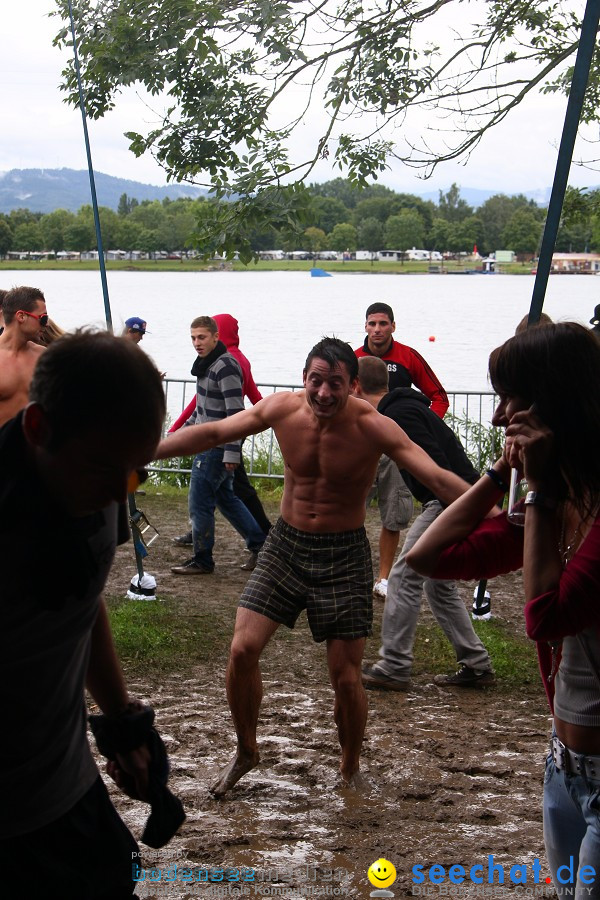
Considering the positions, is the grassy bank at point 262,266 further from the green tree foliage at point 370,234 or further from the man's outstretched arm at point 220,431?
the man's outstretched arm at point 220,431

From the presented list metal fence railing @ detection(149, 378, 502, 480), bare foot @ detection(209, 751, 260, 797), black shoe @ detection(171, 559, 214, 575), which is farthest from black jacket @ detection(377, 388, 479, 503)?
metal fence railing @ detection(149, 378, 502, 480)

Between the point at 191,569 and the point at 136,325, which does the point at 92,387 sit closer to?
the point at 191,569

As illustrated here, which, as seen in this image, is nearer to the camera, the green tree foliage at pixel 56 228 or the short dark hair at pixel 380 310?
the short dark hair at pixel 380 310

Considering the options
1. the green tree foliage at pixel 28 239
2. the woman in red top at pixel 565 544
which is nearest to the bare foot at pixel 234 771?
the woman in red top at pixel 565 544

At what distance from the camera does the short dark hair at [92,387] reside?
1674 millimetres

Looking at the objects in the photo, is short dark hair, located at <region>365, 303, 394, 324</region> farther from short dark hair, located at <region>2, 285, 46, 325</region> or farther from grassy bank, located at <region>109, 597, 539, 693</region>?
short dark hair, located at <region>2, 285, 46, 325</region>

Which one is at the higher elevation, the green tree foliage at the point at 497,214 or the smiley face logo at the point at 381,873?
the green tree foliage at the point at 497,214

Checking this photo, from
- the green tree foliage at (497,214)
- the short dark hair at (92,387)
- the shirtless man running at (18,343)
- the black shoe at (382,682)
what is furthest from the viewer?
the green tree foliage at (497,214)

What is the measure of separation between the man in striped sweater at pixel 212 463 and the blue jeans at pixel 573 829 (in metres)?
5.92

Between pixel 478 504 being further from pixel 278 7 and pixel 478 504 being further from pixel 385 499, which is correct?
pixel 278 7

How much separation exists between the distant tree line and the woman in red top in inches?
290

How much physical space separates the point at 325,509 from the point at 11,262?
15375mm

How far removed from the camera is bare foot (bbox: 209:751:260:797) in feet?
14.4

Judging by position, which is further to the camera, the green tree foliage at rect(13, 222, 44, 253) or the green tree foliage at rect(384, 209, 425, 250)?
the green tree foliage at rect(384, 209, 425, 250)
